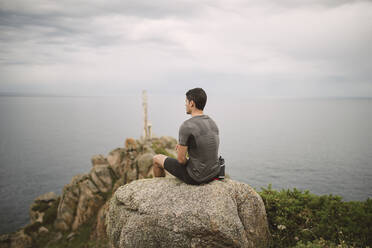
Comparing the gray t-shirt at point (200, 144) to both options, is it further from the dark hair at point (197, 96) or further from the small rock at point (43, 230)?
the small rock at point (43, 230)

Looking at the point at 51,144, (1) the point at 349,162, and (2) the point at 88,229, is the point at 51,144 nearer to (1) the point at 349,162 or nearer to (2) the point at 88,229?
(2) the point at 88,229

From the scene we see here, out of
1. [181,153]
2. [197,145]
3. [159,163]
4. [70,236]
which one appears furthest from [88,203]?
[197,145]

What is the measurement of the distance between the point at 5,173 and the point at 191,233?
80664 mm

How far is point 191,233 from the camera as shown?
626 centimetres

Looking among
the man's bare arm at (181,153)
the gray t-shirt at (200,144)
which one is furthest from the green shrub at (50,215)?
the gray t-shirt at (200,144)

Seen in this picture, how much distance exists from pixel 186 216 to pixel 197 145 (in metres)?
2.02

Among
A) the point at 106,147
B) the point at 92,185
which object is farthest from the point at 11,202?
the point at 106,147

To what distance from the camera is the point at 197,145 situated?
649 cm

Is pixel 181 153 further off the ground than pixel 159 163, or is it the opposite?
pixel 181 153

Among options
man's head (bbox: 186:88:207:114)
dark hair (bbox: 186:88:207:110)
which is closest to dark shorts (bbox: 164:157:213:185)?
man's head (bbox: 186:88:207:114)

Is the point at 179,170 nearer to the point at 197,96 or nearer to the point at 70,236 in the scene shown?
the point at 197,96

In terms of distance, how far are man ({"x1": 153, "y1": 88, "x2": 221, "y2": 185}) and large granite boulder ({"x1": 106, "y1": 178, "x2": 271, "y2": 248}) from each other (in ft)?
1.44

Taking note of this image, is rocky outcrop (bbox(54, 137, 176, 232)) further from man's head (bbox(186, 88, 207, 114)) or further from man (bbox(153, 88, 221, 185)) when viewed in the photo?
man's head (bbox(186, 88, 207, 114))

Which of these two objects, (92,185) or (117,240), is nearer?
(117,240)
